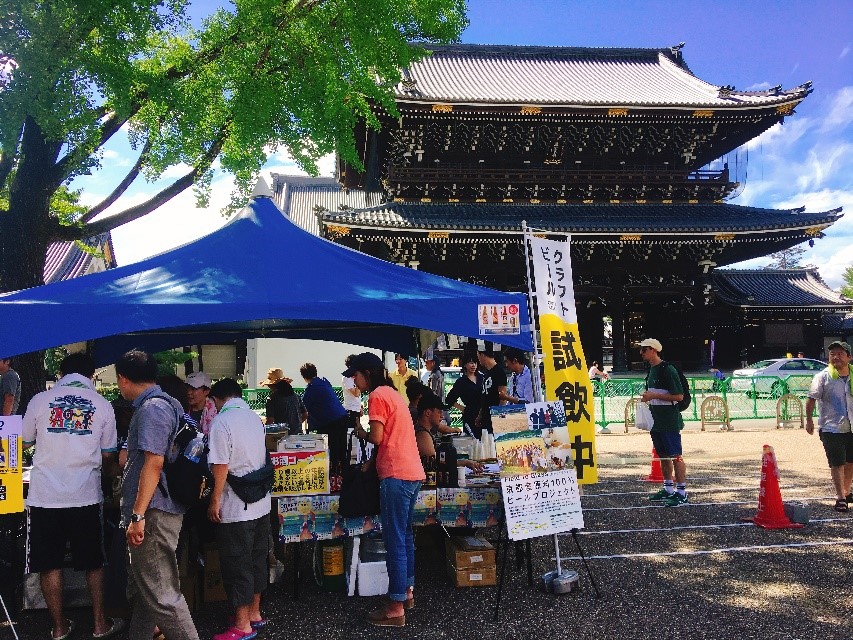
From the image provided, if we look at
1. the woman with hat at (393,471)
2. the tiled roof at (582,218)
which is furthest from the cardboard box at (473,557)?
the tiled roof at (582,218)

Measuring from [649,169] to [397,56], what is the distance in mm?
12403

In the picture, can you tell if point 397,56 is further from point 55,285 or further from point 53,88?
point 55,285

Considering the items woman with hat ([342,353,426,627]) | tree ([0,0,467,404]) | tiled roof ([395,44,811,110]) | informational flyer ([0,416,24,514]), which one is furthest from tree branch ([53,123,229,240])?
tiled roof ([395,44,811,110])

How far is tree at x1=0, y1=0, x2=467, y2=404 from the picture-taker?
6617 millimetres

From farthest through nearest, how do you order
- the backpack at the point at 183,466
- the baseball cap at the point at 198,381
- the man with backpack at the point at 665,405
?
the man with backpack at the point at 665,405
the baseball cap at the point at 198,381
the backpack at the point at 183,466

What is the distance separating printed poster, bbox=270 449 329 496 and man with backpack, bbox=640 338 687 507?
3.82 metres

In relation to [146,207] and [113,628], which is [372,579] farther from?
[146,207]

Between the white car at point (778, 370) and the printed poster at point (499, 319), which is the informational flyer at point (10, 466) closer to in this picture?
the printed poster at point (499, 319)

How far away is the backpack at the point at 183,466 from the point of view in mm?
3494

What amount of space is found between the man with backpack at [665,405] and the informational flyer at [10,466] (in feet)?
18.9

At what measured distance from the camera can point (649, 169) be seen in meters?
19.3

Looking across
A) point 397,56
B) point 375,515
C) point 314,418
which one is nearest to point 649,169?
point 397,56

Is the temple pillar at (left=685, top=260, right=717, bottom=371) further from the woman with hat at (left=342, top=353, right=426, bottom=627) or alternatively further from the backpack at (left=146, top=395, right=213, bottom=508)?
the backpack at (left=146, top=395, right=213, bottom=508)

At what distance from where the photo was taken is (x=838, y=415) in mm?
6559
